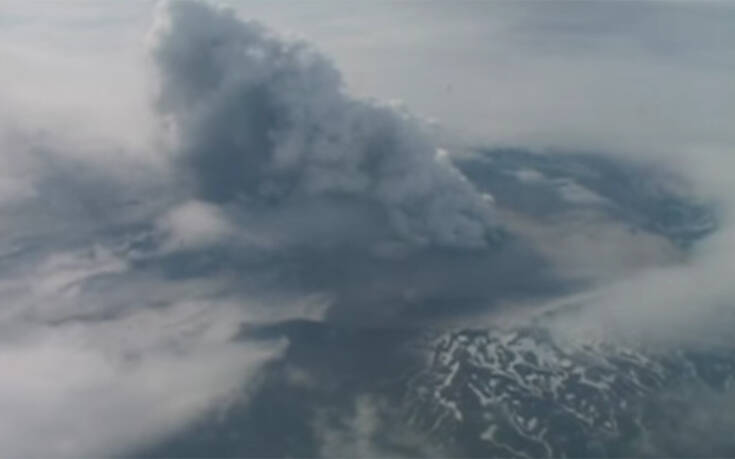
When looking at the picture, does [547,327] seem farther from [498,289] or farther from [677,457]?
[677,457]

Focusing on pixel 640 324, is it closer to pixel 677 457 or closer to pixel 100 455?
pixel 677 457

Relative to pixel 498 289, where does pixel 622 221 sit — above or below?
above

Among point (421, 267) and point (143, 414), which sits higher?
point (421, 267)

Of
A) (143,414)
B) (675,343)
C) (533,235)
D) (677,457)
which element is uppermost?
(533,235)

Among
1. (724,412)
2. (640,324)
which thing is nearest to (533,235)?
(640,324)

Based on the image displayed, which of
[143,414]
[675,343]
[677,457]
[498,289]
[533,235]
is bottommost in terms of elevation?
[677,457]

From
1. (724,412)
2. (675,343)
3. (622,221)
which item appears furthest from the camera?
(622,221)

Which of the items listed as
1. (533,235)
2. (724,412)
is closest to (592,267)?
(533,235)

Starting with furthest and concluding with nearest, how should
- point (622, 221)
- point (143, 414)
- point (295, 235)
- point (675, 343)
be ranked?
point (622, 221)
point (295, 235)
point (675, 343)
point (143, 414)

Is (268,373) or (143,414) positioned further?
(268,373)
